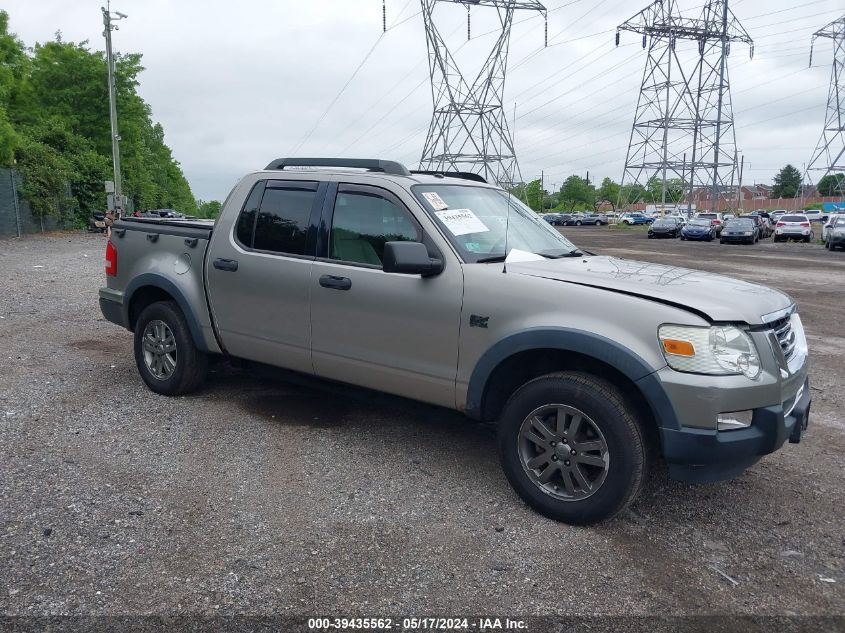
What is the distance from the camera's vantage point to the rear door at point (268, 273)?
4875mm

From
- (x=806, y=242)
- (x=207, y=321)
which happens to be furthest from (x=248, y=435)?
(x=806, y=242)

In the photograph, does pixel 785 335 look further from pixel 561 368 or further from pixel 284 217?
pixel 284 217

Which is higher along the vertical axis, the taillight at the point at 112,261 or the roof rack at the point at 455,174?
the roof rack at the point at 455,174

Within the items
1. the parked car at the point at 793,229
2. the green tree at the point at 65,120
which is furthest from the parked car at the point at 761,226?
the green tree at the point at 65,120

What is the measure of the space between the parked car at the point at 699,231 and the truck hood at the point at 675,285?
38774 millimetres

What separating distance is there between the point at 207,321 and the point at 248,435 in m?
0.97

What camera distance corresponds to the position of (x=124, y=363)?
700 centimetres

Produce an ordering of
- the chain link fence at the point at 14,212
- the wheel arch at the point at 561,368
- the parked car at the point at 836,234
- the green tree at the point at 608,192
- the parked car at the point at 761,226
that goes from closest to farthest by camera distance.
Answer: the wheel arch at the point at 561,368, the chain link fence at the point at 14,212, the parked car at the point at 836,234, the parked car at the point at 761,226, the green tree at the point at 608,192

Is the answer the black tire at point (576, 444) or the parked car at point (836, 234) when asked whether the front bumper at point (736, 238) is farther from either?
the black tire at point (576, 444)

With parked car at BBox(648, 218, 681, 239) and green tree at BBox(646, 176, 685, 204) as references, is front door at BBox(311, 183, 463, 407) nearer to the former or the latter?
parked car at BBox(648, 218, 681, 239)

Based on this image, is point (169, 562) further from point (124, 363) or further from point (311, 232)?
point (124, 363)

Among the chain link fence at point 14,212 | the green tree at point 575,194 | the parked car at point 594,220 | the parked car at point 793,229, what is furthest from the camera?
the green tree at point 575,194

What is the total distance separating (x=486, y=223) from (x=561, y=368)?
1.19m

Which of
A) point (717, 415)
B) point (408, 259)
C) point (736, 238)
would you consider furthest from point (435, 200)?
point (736, 238)
